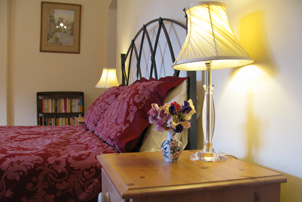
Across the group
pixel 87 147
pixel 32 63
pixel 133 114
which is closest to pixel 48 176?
pixel 87 147

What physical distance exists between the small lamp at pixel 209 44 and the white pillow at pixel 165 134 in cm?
34

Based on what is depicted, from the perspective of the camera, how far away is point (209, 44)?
3.22 ft

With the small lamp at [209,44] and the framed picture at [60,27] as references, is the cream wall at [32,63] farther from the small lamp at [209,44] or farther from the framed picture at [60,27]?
the small lamp at [209,44]

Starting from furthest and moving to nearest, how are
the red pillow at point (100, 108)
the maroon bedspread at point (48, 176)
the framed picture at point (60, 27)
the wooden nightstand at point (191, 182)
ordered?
the framed picture at point (60, 27), the red pillow at point (100, 108), the maroon bedspread at point (48, 176), the wooden nightstand at point (191, 182)

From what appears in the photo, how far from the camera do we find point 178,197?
2.40ft

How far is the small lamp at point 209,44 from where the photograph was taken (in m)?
0.96

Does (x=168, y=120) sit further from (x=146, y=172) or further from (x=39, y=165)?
(x=39, y=165)

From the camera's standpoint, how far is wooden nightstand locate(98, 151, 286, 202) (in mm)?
711

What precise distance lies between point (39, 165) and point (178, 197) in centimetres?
68

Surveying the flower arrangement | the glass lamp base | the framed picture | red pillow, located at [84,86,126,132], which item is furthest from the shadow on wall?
the framed picture

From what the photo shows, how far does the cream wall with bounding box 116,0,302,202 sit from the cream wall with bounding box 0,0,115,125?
351 centimetres

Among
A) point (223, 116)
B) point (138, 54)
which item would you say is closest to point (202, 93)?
point (223, 116)

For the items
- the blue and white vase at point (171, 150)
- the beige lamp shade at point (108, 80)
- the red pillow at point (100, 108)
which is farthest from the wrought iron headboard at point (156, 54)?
the blue and white vase at point (171, 150)

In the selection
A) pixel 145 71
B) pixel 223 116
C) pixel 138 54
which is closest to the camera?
pixel 223 116
